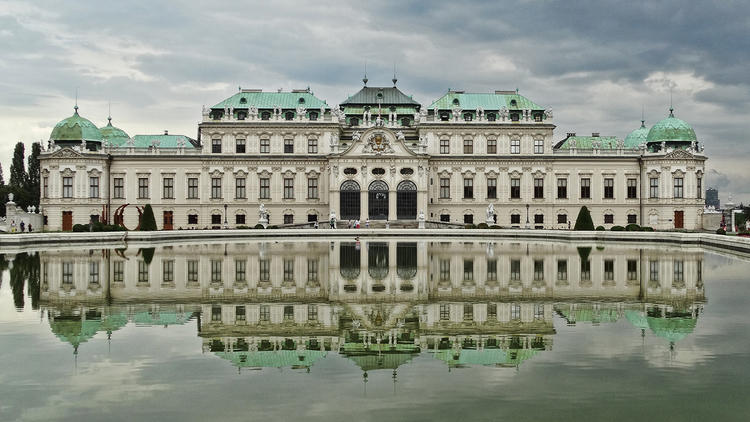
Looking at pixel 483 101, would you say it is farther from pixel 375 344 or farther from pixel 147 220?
pixel 375 344

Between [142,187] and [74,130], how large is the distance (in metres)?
10.3

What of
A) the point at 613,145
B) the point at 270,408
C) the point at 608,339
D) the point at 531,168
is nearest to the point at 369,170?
the point at 531,168

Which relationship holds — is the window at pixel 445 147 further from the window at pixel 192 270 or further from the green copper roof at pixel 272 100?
the window at pixel 192 270

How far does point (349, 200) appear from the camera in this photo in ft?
248

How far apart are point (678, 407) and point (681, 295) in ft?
43.6

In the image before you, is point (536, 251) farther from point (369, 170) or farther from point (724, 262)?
point (369, 170)

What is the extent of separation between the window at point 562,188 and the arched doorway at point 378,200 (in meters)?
21.0

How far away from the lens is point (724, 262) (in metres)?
34.9

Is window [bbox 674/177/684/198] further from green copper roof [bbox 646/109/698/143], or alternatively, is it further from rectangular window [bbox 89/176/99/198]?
rectangular window [bbox 89/176/99/198]

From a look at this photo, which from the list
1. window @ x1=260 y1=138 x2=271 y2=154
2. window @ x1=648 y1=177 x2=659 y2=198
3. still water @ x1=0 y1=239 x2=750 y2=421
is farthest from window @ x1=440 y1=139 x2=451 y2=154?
still water @ x1=0 y1=239 x2=750 y2=421

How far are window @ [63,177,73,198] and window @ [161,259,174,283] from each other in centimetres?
4703

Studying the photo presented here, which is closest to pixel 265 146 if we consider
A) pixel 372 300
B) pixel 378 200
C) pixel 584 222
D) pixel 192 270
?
pixel 378 200

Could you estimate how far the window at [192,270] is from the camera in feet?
89.2

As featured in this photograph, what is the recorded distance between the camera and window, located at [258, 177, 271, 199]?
77875mm
